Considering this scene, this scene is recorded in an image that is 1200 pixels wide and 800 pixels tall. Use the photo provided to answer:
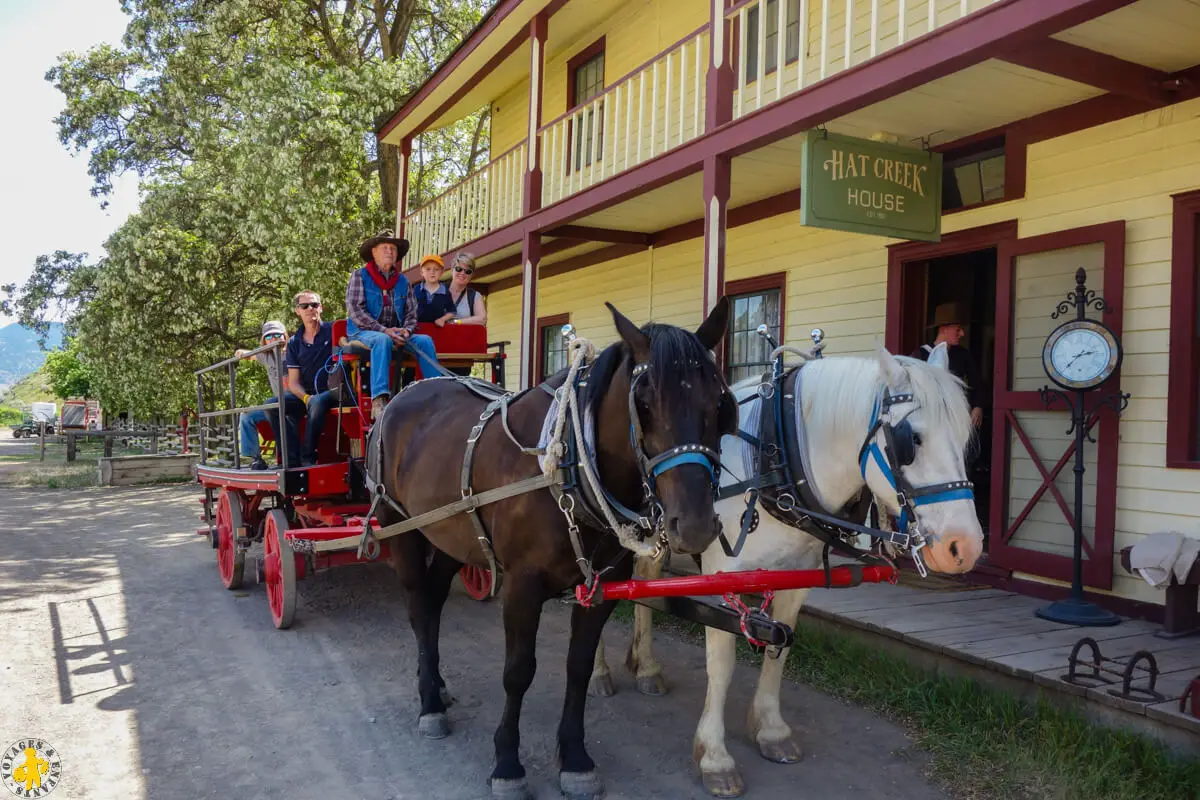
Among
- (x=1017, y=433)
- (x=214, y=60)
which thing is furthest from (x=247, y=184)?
(x=1017, y=433)

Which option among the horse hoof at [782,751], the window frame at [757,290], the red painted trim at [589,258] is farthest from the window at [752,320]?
the horse hoof at [782,751]

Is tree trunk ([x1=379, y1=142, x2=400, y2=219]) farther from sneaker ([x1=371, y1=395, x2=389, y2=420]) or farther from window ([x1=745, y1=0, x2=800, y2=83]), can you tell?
sneaker ([x1=371, y1=395, x2=389, y2=420])

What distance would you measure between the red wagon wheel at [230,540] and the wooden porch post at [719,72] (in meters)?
4.92

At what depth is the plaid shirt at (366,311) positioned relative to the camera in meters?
5.65

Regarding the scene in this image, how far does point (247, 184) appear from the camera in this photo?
48.8 feet

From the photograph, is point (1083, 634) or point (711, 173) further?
point (711, 173)

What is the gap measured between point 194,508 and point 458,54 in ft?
26.3

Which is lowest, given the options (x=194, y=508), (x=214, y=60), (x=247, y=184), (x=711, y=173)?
(x=194, y=508)

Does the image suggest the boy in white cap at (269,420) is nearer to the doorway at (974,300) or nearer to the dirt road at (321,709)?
the dirt road at (321,709)

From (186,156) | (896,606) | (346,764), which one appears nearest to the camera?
(346,764)

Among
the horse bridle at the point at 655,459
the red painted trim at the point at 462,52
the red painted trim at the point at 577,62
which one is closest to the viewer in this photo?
the horse bridle at the point at 655,459

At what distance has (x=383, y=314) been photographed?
588 cm

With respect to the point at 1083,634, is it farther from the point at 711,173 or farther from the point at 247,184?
the point at 247,184

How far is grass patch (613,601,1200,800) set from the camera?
127 inches
